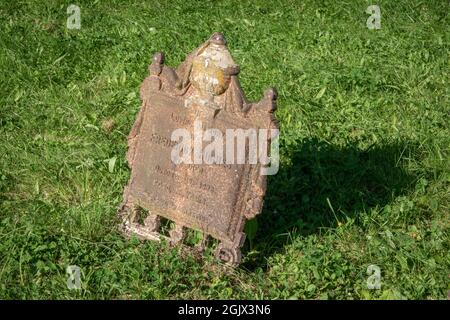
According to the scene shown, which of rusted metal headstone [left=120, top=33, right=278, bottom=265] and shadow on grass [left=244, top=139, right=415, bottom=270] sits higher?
rusted metal headstone [left=120, top=33, right=278, bottom=265]

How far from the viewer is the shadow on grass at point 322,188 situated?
15.3 ft

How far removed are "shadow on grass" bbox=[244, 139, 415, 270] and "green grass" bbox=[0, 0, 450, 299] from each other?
0.01 metres

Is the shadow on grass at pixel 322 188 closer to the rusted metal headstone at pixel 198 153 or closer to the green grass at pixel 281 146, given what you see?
the green grass at pixel 281 146

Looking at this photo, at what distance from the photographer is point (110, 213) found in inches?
181

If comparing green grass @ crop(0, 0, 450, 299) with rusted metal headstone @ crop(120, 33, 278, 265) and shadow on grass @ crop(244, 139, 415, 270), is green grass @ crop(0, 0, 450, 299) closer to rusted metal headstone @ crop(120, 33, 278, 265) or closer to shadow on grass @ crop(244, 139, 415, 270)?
shadow on grass @ crop(244, 139, 415, 270)

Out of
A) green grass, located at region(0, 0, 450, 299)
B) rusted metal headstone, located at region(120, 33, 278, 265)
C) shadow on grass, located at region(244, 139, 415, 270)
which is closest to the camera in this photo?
rusted metal headstone, located at region(120, 33, 278, 265)

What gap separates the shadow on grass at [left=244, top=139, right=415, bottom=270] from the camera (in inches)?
183

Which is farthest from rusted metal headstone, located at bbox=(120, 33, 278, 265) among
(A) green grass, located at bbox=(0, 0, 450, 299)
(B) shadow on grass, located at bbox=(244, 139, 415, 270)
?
(B) shadow on grass, located at bbox=(244, 139, 415, 270)

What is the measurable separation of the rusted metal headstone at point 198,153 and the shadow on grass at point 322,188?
1.53 feet

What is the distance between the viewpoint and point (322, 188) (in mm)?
5074

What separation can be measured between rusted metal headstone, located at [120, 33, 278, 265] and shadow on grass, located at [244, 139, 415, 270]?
0.47 m

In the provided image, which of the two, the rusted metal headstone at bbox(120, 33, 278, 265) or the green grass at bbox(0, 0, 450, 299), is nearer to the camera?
the rusted metal headstone at bbox(120, 33, 278, 265)

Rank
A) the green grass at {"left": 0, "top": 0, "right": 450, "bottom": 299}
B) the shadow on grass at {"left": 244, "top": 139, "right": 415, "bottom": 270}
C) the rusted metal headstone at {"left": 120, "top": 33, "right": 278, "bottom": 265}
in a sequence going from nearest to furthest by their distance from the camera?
the rusted metal headstone at {"left": 120, "top": 33, "right": 278, "bottom": 265} → the green grass at {"left": 0, "top": 0, "right": 450, "bottom": 299} → the shadow on grass at {"left": 244, "top": 139, "right": 415, "bottom": 270}
